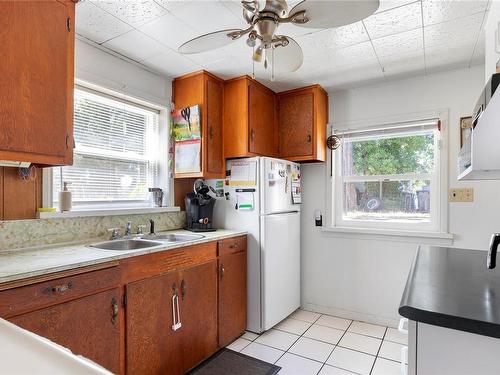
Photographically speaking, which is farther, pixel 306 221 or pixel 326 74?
pixel 306 221

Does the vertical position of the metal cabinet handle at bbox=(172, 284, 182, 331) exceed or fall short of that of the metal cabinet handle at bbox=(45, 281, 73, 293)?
it falls short

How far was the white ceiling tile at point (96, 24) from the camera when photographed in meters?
1.76

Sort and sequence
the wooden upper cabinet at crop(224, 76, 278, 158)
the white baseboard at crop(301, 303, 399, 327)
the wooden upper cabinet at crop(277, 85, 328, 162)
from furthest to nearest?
1. the wooden upper cabinet at crop(277, 85, 328, 162)
2. the white baseboard at crop(301, 303, 399, 327)
3. the wooden upper cabinet at crop(224, 76, 278, 158)

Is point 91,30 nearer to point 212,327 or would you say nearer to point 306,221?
point 212,327

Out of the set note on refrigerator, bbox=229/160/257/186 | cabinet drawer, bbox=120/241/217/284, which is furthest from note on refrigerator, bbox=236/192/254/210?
cabinet drawer, bbox=120/241/217/284

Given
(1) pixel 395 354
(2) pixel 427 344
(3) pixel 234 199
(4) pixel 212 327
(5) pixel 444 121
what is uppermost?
(5) pixel 444 121

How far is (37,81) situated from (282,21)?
1248 millimetres

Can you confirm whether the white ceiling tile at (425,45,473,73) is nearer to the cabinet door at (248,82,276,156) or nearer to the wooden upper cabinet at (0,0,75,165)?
the cabinet door at (248,82,276,156)

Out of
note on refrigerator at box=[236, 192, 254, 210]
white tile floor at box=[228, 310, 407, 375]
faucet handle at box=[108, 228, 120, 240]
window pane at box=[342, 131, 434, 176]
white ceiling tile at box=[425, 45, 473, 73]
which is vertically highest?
white ceiling tile at box=[425, 45, 473, 73]

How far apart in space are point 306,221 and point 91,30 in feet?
8.44

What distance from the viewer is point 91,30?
77.9 inches

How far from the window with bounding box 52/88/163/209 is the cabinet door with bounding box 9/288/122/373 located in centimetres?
91

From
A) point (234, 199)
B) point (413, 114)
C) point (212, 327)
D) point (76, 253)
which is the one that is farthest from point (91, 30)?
point (413, 114)

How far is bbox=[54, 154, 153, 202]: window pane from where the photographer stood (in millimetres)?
2158
